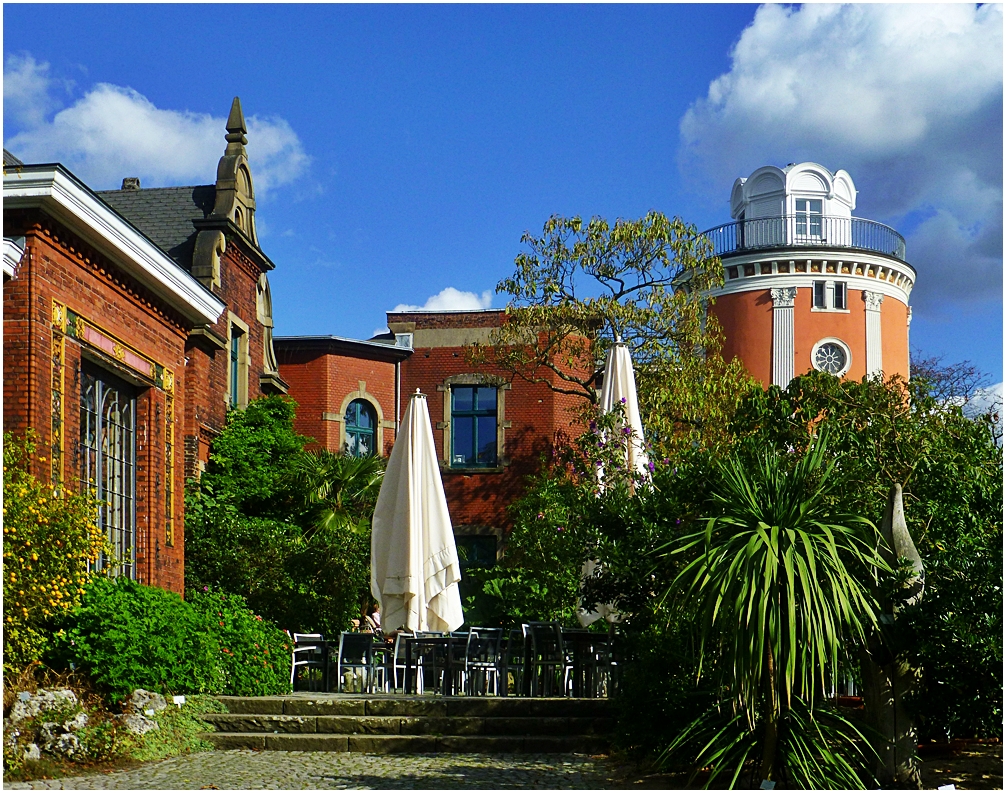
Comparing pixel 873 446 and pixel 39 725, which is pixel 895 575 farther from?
pixel 39 725

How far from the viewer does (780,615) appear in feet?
22.7

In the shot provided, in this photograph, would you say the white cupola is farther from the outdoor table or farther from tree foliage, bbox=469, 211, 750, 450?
the outdoor table

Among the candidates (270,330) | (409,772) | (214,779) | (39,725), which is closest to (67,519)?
(39,725)

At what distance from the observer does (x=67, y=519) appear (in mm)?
9359

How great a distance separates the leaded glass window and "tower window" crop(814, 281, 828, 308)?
23435 mm

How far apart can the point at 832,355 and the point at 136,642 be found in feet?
86.5

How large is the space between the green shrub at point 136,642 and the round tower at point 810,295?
2405cm

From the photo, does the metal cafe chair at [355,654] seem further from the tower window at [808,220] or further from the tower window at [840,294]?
the tower window at [808,220]

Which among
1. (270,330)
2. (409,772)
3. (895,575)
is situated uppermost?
(270,330)

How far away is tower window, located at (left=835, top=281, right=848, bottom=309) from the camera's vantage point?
3316 centimetres

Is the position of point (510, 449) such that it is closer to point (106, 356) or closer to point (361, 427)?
point (361, 427)

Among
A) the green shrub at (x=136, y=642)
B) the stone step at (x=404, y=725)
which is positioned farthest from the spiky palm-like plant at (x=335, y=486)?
the stone step at (x=404, y=725)

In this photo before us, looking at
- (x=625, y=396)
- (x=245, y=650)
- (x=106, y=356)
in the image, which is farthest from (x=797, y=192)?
(x=245, y=650)

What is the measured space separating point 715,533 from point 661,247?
15.4 m
